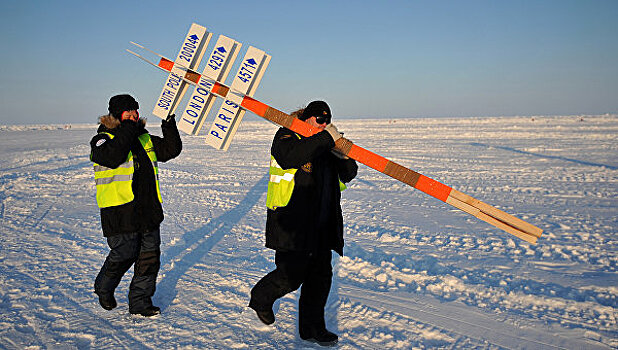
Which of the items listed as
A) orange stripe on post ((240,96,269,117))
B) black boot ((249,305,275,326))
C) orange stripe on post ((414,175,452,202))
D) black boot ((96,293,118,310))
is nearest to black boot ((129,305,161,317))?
black boot ((96,293,118,310))

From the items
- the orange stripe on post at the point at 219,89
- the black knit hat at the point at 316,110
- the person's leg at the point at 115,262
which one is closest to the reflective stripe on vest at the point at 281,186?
the black knit hat at the point at 316,110

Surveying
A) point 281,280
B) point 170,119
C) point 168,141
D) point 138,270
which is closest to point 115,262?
point 138,270

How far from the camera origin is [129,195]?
3209 mm

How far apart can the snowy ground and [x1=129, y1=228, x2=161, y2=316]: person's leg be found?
117 mm

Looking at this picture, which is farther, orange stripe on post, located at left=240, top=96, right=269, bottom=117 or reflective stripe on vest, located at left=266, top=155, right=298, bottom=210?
orange stripe on post, located at left=240, top=96, right=269, bottom=117

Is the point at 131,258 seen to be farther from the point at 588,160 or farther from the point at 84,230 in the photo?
the point at 588,160

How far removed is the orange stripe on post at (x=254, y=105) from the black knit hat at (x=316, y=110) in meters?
0.37

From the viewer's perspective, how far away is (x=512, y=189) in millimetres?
9320

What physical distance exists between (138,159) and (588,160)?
50.0ft

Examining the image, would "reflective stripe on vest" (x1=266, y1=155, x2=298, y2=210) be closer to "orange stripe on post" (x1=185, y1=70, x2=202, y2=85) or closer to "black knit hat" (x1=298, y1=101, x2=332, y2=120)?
"black knit hat" (x1=298, y1=101, x2=332, y2=120)

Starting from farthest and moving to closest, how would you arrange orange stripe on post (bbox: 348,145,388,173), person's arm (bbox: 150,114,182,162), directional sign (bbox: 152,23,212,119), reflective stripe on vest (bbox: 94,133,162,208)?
person's arm (bbox: 150,114,182,162) < directional sign (bbox: 152,23,212,119) < reflective stripe on vest (bbox: 94,133,162,208) < orange stripe on post (bbox: 348,145,388,173)

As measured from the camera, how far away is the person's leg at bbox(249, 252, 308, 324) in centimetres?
298

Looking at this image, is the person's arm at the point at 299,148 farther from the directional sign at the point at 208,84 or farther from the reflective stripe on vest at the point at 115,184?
the reflective stripe on vest at the point at 115,184

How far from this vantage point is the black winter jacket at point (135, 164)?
10.1 feet
